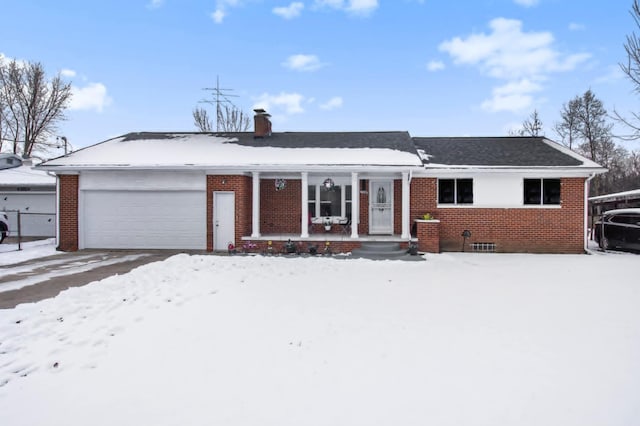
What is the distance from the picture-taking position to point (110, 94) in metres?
21.9

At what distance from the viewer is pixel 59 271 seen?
9.15 m

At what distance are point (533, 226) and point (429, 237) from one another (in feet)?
13.0

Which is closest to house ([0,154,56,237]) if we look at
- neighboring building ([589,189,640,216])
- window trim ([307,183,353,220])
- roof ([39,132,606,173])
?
roof ([39,132,606,173])

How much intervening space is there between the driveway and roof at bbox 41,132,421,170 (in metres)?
3.23

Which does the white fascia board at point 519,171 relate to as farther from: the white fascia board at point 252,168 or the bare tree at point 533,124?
the bare tree at point 533,124

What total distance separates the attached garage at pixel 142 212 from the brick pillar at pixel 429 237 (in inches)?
300

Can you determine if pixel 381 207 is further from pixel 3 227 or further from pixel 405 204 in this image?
pixel 3 227

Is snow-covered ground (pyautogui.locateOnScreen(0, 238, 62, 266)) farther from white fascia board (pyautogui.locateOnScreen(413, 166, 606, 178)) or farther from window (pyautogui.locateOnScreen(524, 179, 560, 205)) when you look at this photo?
window (pyautogui.locateOnScreen(524, 179, 560, 205))

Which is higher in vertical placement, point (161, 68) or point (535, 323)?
point (161, 68)

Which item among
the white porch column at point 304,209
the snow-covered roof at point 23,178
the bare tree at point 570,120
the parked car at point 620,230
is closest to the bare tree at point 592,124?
the bare tree at point 570,120

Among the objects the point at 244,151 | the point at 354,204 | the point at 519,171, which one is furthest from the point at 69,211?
the point at 519,171

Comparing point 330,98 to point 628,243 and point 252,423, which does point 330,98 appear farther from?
point 252,423

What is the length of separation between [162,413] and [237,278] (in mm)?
5194

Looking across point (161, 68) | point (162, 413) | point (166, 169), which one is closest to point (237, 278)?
point (162, 413)
